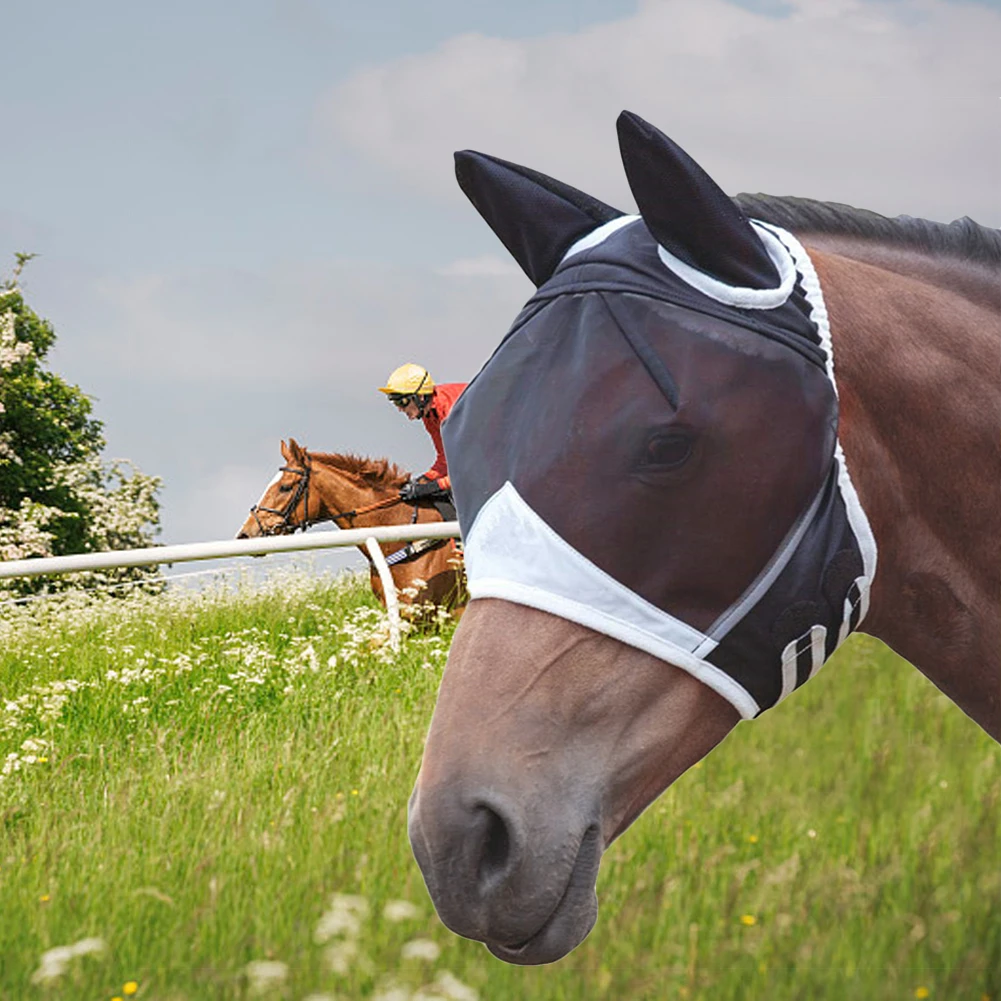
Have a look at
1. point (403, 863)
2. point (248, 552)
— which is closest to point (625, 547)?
point (403, 863)

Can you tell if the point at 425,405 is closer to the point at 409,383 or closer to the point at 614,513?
the point at 409,383

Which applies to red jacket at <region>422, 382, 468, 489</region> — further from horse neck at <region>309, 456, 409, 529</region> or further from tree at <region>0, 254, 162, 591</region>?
tree at <region>0, 254, 162, 591</region>

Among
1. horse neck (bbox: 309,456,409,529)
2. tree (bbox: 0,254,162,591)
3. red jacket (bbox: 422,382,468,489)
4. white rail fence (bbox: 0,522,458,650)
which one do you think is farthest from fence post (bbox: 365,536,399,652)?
tree (bbox: 0,254,162,591)

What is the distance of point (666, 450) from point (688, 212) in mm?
437

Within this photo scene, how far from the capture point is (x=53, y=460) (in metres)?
28.0

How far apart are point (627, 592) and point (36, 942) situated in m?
3.31

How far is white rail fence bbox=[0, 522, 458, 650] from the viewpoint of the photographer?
7.85m

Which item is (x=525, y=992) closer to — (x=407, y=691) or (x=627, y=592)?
(x=627, y=592)

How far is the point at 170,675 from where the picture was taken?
799 centimetres

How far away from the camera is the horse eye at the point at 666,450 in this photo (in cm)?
185

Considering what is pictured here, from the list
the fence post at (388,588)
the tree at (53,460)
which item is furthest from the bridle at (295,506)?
the tree at (53,460)

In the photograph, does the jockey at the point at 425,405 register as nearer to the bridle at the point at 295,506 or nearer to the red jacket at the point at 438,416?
the red jacket at the point at 438,416

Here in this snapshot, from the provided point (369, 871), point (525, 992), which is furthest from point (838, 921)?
point (369, 871)

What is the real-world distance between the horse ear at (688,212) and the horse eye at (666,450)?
0.33 m
